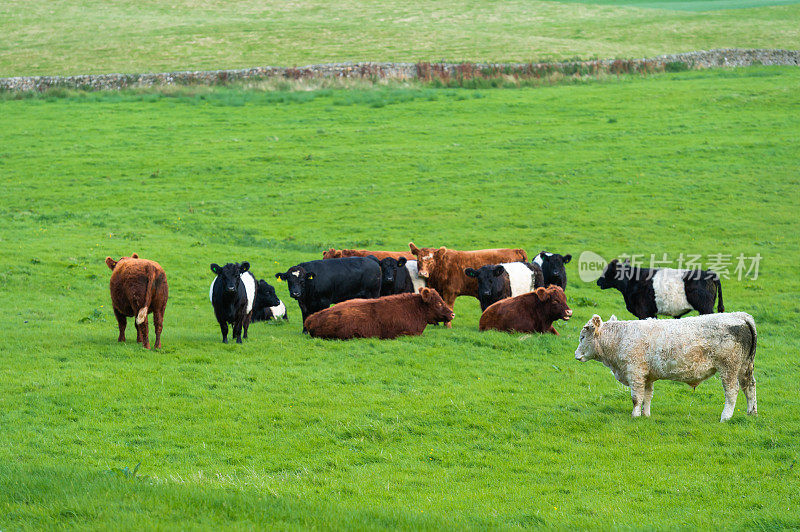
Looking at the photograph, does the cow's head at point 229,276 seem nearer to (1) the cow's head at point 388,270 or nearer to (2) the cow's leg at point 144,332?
(2) the cow's leg at point 144,332

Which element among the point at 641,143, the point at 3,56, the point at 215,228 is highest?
the point at 3,56

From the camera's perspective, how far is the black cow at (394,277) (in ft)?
60.5

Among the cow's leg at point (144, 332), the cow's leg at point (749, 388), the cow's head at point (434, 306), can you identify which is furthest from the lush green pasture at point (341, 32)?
the cow's leg at point (749, 388)

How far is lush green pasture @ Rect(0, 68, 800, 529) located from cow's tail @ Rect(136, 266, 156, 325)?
24.2 inches

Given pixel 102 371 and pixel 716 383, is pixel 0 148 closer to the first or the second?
pixel 102 371

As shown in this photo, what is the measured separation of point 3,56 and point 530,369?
5573cm

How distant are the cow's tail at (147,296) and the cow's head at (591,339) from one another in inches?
287

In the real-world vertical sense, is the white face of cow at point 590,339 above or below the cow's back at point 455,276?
above

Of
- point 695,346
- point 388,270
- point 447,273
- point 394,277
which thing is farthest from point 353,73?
point 695,346

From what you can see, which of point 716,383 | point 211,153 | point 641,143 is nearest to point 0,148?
point 211,153

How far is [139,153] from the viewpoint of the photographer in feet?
120

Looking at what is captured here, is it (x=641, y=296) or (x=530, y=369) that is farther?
(x=641, y=296)

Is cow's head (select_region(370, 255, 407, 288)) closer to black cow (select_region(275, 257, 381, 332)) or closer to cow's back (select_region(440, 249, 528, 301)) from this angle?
black cow (select_region(275, 257, 381, 332))

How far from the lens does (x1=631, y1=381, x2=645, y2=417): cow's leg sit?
10930 millimetres
